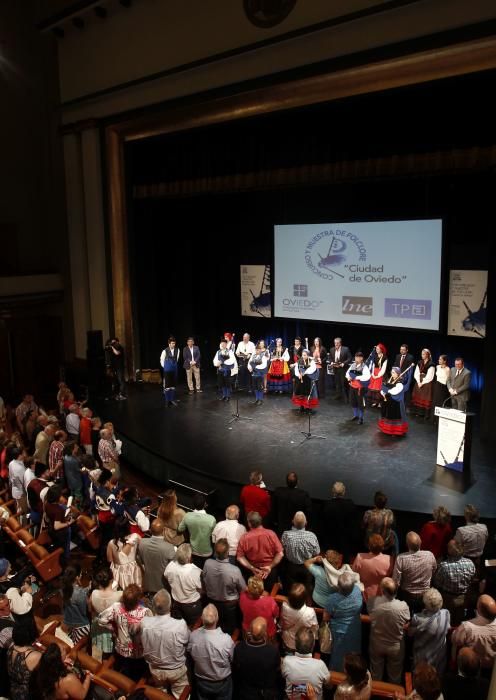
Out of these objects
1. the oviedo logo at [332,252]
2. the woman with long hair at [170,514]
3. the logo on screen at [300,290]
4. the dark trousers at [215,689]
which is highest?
the oviedo logo at [332,252]

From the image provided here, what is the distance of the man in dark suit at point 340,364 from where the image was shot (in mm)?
10078

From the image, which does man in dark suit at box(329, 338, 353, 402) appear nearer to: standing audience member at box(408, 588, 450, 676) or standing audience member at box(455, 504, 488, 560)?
standing audience member at box(455, 504, 488, 560)

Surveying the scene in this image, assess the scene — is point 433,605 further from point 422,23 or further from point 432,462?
point 422,23

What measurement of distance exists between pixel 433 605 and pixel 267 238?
8885 millimetres

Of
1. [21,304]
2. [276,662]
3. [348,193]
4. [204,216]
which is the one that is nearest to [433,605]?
[276,662]

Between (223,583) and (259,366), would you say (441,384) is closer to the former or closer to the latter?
(259,366)

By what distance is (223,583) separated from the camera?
437 cm

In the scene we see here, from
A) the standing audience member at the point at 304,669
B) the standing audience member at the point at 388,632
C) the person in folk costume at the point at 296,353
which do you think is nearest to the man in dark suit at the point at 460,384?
the person in folk costume at the point at 296,353

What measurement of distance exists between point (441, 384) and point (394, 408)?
3.41 ft

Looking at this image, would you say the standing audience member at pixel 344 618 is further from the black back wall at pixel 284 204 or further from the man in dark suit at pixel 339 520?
the black back wall at pixel 284 204

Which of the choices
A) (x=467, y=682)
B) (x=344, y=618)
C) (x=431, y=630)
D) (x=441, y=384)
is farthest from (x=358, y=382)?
(x=467, y=682)

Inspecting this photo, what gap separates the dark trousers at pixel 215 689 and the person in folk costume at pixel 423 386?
6.19 meters

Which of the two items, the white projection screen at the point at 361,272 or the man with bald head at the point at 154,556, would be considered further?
the white projection screen at the point at 361,272

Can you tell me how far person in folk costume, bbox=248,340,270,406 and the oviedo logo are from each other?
1734 millimetres
